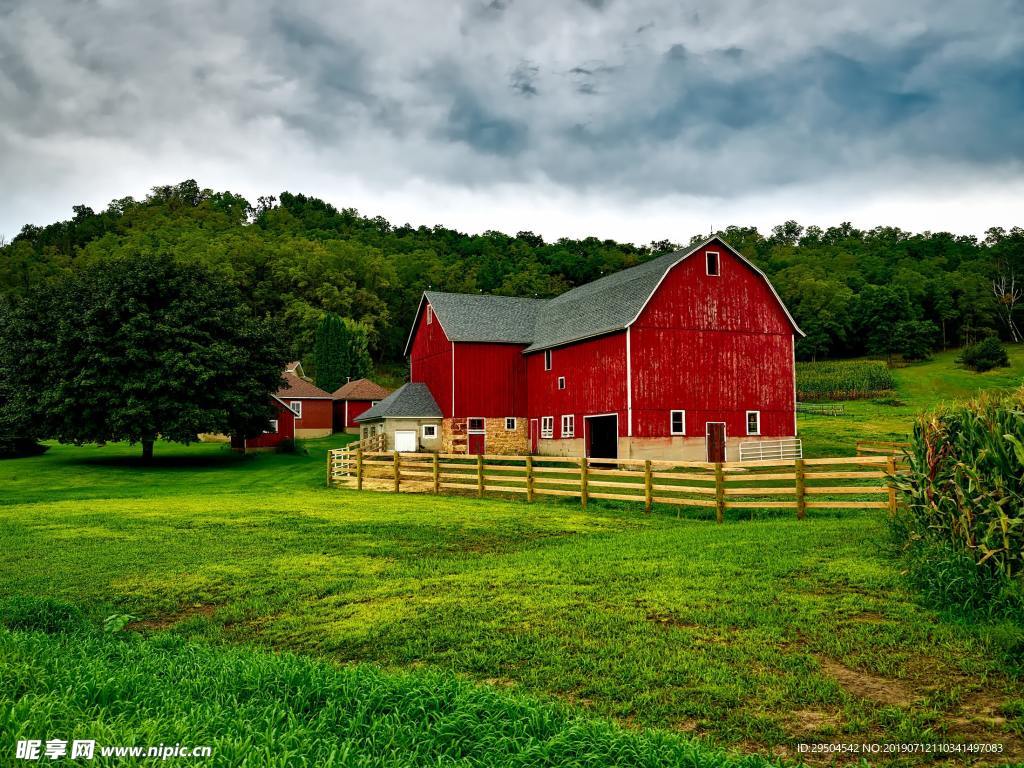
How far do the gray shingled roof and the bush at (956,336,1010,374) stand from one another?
177 feet

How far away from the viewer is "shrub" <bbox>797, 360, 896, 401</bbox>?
62.5m

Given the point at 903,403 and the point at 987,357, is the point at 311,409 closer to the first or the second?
the point at 903,403

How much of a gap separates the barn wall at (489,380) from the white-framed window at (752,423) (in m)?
12.1

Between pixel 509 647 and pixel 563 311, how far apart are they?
33.8 metres

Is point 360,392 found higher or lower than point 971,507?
higher

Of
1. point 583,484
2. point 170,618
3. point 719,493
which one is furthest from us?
point 583,484

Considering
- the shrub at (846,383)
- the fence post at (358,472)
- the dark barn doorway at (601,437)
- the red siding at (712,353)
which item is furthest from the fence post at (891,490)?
the shrub at (846,383)

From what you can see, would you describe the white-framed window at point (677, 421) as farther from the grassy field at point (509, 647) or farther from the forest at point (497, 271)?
the forest at point (497, 271)

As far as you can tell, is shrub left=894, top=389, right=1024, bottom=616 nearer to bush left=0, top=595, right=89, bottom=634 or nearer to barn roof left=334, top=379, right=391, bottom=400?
bush left=0, top=595, right=89, bottom=634

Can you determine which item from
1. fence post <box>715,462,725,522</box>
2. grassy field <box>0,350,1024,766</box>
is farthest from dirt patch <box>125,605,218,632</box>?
fence post <box>715,462,725,522</box>

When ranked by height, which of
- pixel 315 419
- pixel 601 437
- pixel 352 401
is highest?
pixel 352 401

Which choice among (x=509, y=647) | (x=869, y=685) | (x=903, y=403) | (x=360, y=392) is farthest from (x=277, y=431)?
(x=869, y=685)

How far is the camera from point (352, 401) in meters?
63.3

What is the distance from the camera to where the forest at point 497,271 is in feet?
270
